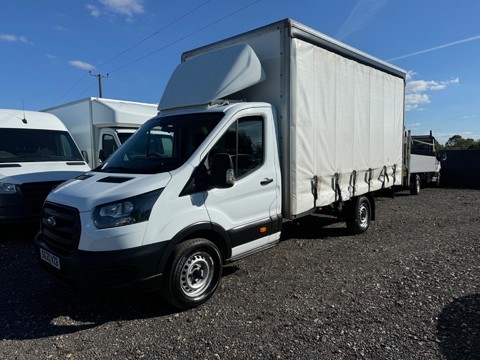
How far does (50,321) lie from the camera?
3.89 metres

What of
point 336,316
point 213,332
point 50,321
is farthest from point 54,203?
point 336,316

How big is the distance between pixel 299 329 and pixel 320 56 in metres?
4.15

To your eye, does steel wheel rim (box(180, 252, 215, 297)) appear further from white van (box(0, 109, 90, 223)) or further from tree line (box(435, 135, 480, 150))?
tree line (box(435, 135, 480, 150))

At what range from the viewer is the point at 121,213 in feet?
11.8

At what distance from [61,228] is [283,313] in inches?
100

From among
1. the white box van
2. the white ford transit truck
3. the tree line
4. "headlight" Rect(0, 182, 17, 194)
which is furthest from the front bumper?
the tree line

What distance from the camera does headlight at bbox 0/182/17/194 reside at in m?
6.53

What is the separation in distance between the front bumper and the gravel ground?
49 centimetres

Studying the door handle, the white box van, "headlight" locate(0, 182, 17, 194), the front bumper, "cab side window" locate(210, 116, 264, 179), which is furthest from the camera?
the white box van

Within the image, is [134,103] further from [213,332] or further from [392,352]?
[392,352]

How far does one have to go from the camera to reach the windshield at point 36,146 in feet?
24.2

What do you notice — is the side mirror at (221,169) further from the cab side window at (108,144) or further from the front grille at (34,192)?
the cab side window at (108,144)

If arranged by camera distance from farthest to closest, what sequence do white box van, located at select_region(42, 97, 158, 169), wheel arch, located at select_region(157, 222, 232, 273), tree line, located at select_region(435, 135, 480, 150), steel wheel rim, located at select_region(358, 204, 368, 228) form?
tree line, located at select_region(435, 135, 480, 150)
white box van, located at select_region(42, 97, 158, 169)
steel wheel rim, located at select_region(358, 204, 368, 228)
wheel arch, located at select_region(157, 222, 232, 273)

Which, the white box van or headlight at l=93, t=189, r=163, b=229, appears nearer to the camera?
headlight at l=93, t=189, r=163, b=229
